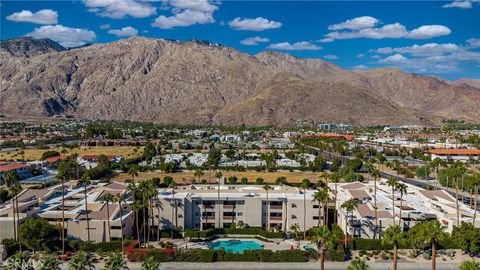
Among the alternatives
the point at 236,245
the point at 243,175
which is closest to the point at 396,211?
the point at 236,245

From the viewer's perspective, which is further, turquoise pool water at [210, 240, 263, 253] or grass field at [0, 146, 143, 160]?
grass field at [0, 146, 143, 160]

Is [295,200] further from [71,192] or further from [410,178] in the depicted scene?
[410,178]

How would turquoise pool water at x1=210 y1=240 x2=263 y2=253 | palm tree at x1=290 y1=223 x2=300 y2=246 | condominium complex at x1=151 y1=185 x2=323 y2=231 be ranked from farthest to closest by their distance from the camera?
condominium complex at x1=151 y1=185 x2=323 y2=231
palm tree at x1=290 y1=223 x2=300 y2=246
turquoise pool water at x1=210 y1=240 x2=263 y2=253

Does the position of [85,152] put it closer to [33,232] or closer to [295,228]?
[33,232]

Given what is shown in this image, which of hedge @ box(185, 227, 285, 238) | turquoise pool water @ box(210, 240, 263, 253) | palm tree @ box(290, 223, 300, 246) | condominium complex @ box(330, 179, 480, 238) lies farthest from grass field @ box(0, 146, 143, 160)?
condominium complex @ box(330, 179, 480, 238)

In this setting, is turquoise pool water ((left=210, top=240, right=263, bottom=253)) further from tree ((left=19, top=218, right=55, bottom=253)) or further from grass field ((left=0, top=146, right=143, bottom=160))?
grass field ((left=0, top=146, right=143, bottom=160))

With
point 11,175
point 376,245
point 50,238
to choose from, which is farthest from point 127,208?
point 376,245
